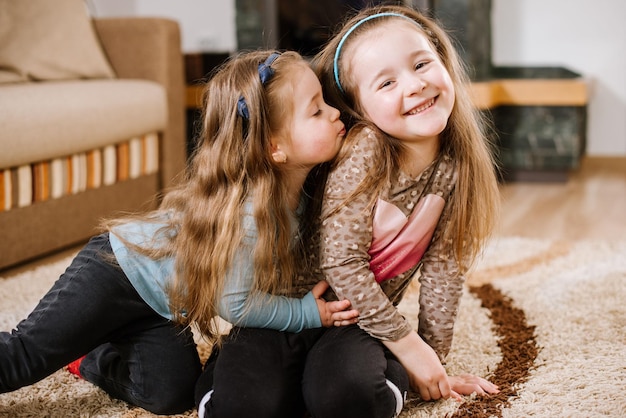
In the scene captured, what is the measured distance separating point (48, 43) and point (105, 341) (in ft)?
4.59

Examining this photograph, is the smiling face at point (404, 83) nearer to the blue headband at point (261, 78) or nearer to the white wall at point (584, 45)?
the blue headband at point (261, 78)

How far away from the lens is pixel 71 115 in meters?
1.89

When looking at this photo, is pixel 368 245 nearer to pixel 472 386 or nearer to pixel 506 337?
pixel 472 386

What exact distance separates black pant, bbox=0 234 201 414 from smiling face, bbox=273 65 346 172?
1.01 ft

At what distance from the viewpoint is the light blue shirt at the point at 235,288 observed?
0.98 meters

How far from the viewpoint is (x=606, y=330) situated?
1269 mm

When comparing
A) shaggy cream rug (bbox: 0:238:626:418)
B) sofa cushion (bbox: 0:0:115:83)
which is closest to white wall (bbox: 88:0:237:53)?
sofa cushion (bbox: 0:0:115:83)

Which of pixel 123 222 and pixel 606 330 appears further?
pixel 606 330

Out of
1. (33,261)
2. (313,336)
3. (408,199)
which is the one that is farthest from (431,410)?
(33,261)

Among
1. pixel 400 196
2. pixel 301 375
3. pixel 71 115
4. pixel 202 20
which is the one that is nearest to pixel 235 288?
pixel 301 375

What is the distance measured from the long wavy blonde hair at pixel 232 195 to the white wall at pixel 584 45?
8.22 ft

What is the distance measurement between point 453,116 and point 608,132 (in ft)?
8.19

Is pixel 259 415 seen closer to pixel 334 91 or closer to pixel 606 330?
pixel 334 91

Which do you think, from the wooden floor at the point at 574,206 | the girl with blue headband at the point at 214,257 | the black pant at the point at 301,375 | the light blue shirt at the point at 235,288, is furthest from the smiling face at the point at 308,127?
the wooden floor at the point at 574,206
